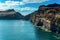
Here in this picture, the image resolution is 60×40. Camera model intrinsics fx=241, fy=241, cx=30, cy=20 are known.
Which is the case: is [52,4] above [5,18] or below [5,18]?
above

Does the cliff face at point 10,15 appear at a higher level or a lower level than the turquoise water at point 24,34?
lower

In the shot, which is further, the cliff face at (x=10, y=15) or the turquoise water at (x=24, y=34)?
the cliff face at (x=10, y=15)

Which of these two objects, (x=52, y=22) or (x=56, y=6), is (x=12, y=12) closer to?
(x=56, y=6)

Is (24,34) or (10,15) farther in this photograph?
(10,15)

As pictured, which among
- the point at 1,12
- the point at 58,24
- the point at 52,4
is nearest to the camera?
the point at 58,24

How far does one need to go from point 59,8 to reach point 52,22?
8.98m

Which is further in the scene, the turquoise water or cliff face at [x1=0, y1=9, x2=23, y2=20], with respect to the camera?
cliff face at [x1=0, y1=9, x2=23, y2=20]

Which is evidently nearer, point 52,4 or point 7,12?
point 52,4

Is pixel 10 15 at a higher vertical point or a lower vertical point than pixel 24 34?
lower

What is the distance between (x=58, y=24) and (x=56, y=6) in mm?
10261

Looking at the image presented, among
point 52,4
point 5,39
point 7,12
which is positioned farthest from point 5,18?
point 5,39

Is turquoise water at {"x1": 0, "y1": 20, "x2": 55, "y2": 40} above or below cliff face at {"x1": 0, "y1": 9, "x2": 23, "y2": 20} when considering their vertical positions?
above

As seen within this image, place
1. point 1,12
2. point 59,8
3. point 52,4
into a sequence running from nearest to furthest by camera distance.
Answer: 1. point 59,8
2. point 52,4
3. point 1,12

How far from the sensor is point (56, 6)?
93.2 feet
